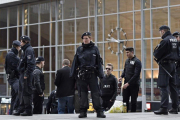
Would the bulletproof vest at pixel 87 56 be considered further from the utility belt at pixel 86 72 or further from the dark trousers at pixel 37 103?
the dark trousers at pixel 37 103

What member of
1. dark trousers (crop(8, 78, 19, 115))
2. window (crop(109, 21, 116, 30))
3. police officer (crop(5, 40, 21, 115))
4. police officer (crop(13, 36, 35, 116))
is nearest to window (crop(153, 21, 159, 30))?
window (crop(109, 21, 116, 30))

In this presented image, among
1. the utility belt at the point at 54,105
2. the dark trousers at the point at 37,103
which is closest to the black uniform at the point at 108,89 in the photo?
the utility belt at the point at 54,105

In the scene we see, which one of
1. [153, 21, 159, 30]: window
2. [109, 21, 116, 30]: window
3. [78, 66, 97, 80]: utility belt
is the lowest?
[78, 66, 97, 80]: utility belt

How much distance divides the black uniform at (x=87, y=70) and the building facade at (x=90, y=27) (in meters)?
11.9

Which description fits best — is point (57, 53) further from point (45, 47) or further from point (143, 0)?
point (143, 0)

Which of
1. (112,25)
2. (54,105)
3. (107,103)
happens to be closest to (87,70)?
(107,103)

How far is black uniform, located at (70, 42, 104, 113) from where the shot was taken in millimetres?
9023

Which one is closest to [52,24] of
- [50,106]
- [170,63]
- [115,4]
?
[115,4]

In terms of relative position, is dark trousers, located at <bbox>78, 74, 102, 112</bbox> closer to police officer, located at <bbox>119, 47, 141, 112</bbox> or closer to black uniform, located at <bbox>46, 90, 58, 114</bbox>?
police officer, located at <bbox>119, 47, 141, 112</bbox>

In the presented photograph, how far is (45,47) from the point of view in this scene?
2633 centimetres

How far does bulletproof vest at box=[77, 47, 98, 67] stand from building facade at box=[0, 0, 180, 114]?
39.1 feet

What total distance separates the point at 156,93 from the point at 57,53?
25.0 feet

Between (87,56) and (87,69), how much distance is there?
284 millimetres

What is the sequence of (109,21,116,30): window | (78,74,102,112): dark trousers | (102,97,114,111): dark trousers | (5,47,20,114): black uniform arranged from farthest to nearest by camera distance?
(109,21,116,30): window < (102,97,114,111): dark trousers < (5,47,20,114): black uniform < (78,74,102,112): dark trousers
